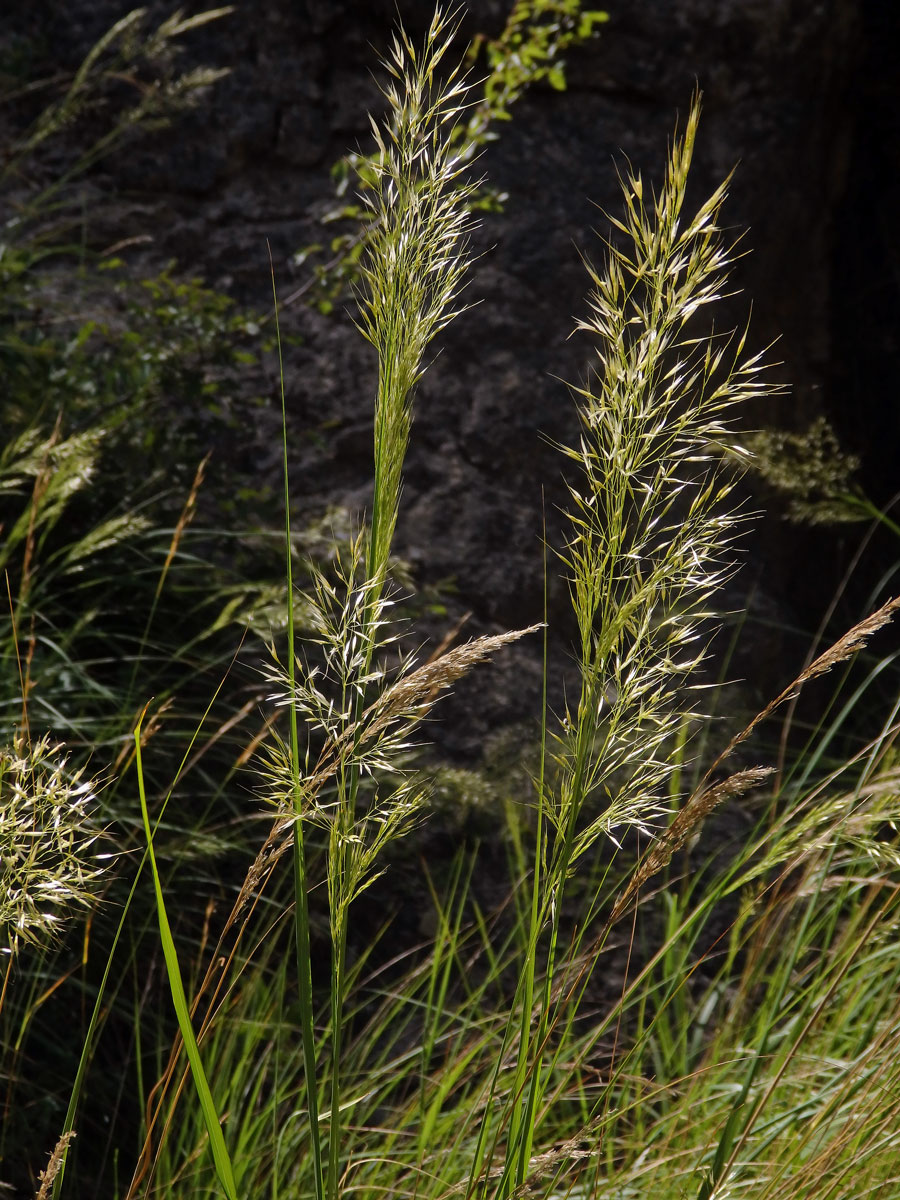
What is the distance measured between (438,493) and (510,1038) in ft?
6.83

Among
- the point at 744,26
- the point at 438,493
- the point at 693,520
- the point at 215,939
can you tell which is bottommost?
the point at 215,939

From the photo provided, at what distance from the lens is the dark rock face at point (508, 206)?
2.84m

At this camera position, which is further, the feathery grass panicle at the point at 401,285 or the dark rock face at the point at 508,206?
the dark rock face at the point at 508,206

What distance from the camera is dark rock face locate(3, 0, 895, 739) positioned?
284cm

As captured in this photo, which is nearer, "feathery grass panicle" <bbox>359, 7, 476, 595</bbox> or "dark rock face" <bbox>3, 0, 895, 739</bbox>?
"feathery grass panicle" <bbox>359, 7, 476, 595</bbox>

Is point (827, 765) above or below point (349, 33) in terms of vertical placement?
below

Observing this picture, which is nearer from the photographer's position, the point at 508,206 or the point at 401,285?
the point at 401,285

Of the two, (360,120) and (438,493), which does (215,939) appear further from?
(360,120)

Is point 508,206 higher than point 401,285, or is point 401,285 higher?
point 508,206

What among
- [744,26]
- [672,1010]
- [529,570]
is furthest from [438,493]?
[744,26]

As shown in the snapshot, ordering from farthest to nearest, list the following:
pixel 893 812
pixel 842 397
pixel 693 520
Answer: pixel 842 397, pixel 893 812, pixel 693 520

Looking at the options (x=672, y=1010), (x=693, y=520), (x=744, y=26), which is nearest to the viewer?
(x=693, y=520)

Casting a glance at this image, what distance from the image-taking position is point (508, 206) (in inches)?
119

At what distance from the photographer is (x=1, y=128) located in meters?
3.11
